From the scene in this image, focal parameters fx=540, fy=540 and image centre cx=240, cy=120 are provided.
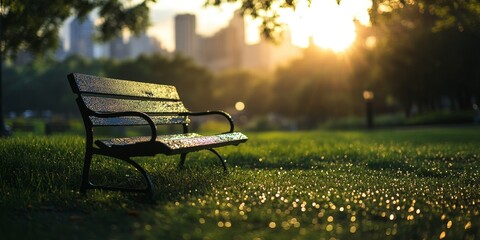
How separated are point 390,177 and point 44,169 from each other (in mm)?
4066

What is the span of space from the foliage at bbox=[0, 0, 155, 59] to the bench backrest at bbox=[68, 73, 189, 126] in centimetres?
690

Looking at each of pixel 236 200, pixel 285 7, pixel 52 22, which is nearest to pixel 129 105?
pixel 236 200

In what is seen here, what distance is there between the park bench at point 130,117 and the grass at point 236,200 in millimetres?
405

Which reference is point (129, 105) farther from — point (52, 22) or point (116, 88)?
point (52, 22)

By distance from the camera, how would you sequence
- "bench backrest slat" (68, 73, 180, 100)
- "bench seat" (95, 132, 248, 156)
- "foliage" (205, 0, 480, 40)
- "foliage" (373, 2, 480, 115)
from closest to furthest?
1. "bench seat" (95, 132, 248, 156)
2. "bench backrest slat" (68, 73, 180, 100)
3. "foliage" (205, 0, 480, 40)
4. "foliage" (373, 2, 480, 115)

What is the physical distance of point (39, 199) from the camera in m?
4.73

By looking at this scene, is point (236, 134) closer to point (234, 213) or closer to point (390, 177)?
point (390, 177)

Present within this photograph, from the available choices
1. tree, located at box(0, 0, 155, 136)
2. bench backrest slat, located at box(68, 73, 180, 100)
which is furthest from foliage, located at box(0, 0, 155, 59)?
bench backrest slat, located at box(68, 73, 180, 100)

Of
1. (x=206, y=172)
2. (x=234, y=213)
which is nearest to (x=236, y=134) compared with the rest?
(x=206, y=172)

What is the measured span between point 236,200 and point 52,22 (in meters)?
13.3

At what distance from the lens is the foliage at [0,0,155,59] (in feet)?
44.8

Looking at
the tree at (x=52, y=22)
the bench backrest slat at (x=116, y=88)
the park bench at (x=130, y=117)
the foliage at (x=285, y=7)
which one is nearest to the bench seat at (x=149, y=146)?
the park bench at (x=130, y=117)

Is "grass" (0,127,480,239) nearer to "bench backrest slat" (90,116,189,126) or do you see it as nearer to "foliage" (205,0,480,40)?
"bench backrest slat" (90,116,189,126)

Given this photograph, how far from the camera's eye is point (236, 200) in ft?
15.4
